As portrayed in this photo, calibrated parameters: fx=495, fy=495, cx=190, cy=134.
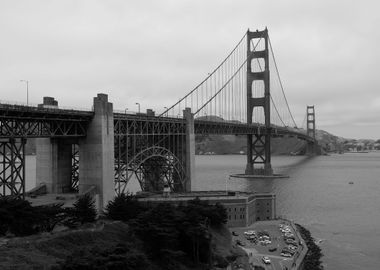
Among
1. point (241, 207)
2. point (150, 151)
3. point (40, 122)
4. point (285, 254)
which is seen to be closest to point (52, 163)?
point (40, 122)

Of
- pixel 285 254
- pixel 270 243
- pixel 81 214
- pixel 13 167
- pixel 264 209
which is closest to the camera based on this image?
pixel 81 214

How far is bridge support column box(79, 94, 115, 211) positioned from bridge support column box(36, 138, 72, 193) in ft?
6.58

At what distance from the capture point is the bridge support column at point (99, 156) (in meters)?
36.2

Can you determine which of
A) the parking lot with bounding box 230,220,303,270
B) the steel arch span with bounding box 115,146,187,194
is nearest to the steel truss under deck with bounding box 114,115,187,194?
the steel arch span with bounding box 115,146,187,194

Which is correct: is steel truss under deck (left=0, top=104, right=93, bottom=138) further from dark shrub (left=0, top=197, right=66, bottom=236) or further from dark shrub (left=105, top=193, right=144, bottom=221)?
dark shrub (left=105, top=193, right=144, bottom=221)

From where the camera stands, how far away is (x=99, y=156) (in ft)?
119

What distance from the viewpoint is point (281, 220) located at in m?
47.8

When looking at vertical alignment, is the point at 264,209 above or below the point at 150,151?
below

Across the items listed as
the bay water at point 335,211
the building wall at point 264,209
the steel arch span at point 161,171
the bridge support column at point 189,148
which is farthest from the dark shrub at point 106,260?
the bridge support column at point 189,148

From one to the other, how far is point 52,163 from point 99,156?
4.03m

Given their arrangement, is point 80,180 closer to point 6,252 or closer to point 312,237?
point 6,252

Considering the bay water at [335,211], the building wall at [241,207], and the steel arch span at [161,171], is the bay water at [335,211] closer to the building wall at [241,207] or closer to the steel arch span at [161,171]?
the steel arch span at [161,171]

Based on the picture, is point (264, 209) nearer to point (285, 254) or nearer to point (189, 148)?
point (189, 148)

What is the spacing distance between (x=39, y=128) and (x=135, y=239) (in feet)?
36.9
